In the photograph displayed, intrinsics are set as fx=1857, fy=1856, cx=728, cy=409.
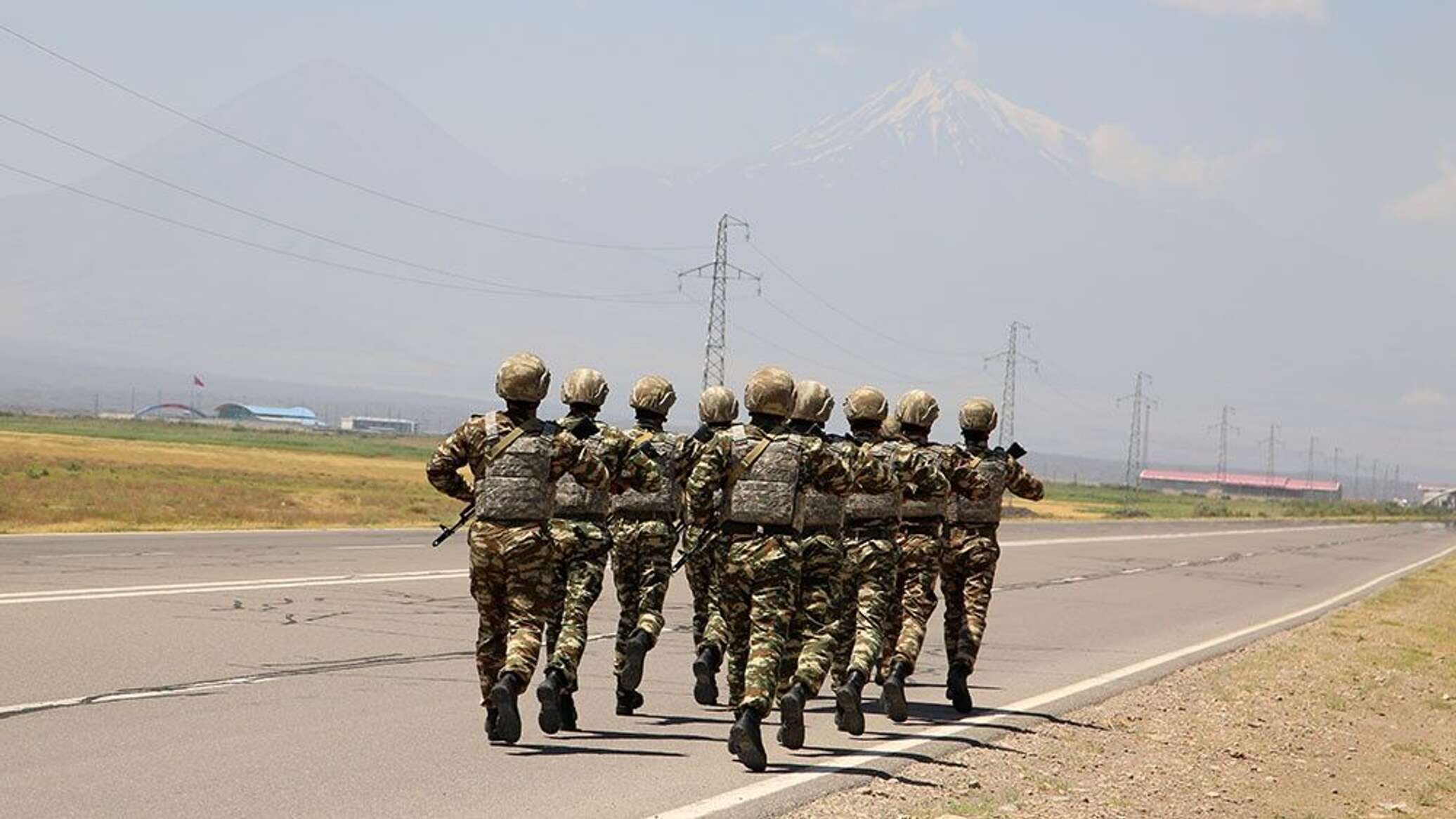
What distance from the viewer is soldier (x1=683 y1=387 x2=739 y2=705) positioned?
11898mm

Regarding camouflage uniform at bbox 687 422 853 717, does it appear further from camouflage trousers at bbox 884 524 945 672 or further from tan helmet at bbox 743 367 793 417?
camouflage trousers at bbox 884 524 945 672

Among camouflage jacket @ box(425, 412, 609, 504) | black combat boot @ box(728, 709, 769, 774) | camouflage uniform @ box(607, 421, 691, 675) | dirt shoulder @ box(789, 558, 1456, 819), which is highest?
camouflage jacket @ box(425, 412, 609, 504)

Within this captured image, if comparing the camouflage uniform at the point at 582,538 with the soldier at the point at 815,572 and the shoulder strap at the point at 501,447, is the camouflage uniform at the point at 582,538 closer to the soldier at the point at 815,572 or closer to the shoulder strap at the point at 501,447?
the shoulder strap at the point at 501,447

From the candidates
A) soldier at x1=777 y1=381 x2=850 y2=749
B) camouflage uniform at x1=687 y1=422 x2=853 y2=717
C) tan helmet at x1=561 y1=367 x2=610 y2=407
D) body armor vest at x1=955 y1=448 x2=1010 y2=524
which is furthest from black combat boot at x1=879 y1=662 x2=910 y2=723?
tan helmet at x1=561 y1=367 x2=610 y2=407

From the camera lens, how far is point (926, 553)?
12945 millimetres

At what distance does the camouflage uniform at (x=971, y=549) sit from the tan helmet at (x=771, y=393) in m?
2.59

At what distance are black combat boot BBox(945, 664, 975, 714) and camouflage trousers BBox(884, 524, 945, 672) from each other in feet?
1.41

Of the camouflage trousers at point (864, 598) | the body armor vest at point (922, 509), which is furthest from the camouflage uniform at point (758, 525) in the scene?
the body armor vest at point (922, 509)

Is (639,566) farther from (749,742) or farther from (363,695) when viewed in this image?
(749,742)

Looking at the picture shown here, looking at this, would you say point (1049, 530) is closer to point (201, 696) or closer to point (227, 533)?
point (227, 533)

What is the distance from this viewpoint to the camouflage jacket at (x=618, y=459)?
11.2m

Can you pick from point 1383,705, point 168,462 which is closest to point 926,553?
point 1383,705

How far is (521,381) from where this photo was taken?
10.5 meters

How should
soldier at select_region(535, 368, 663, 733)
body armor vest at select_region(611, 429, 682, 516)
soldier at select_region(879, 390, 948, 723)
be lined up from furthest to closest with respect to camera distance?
soldier at select_region(879, 390, 948, 723) < body armor vest at select_region(611, 429, 682, 516) < soldier at select_region(535, 368, 663, 733)
